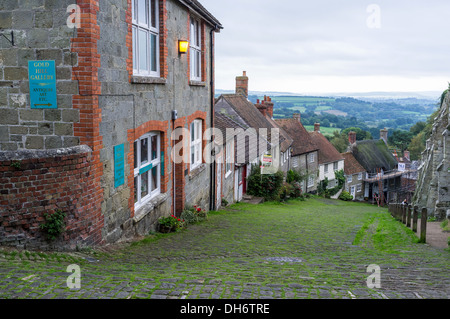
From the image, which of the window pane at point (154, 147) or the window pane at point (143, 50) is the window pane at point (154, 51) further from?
the window pane at point (154, 147)

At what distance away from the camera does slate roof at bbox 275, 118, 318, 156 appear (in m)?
42.5

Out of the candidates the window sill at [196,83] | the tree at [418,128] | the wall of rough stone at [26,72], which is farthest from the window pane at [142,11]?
the tree at [418,128]

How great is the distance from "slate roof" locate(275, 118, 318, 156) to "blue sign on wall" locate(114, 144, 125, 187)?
34.3 metres

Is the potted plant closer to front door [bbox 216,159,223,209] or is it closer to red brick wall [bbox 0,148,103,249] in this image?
red brick wall [bbox 0,148,103,249]

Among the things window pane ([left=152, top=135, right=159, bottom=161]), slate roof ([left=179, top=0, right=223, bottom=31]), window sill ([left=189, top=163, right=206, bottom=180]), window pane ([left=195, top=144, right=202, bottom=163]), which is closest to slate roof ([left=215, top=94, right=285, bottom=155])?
slate roof ([left=179, top=0, right=223, bottom=31])

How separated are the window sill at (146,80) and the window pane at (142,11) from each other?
130 cm

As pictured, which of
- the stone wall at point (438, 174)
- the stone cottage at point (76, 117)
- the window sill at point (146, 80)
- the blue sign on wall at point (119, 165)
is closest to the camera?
the stone cottage at point (76, 117)

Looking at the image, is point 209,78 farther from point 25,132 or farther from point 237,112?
point 237,112

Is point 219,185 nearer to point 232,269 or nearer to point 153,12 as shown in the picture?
point 153,12

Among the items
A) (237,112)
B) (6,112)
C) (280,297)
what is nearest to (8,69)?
(6,112)

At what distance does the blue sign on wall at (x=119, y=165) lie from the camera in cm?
817

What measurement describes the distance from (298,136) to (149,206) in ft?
116

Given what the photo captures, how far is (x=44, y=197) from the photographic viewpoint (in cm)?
656

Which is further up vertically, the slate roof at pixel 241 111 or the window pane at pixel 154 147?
the slate roof at pixel 241 111
